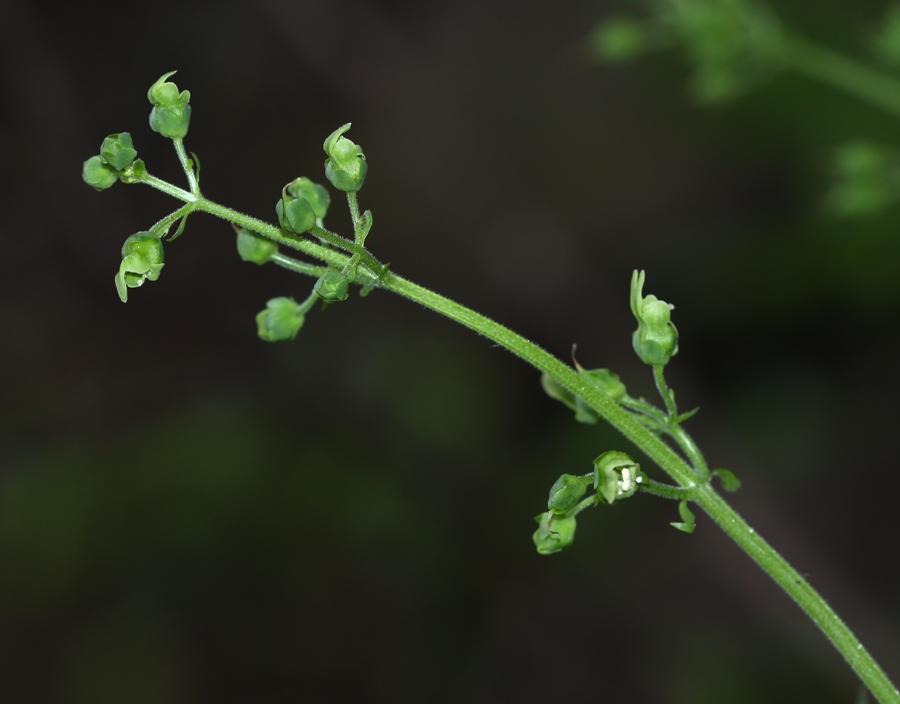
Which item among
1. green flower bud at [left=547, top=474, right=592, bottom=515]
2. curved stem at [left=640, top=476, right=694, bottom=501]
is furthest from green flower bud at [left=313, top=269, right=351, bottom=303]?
curved stem at [left=640, top=476, right=694, bottom=501]

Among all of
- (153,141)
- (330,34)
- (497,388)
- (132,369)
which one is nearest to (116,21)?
(153,141)

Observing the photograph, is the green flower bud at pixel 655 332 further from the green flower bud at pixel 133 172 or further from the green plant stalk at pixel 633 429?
the green flower bud at pixel 133 172

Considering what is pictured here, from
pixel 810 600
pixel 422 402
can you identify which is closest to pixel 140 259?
pixel 810 600

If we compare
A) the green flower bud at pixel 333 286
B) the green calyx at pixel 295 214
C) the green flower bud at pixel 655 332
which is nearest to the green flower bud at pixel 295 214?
the green calyx at pixel 295 214

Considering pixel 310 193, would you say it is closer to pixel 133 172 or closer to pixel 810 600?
pixel 133 172

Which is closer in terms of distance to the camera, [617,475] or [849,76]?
[617,475]

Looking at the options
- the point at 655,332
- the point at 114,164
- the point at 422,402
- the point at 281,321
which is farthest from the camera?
the point at 422,402
